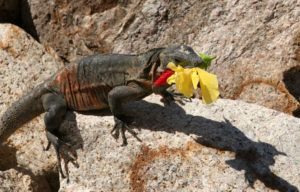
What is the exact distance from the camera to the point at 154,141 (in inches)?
257

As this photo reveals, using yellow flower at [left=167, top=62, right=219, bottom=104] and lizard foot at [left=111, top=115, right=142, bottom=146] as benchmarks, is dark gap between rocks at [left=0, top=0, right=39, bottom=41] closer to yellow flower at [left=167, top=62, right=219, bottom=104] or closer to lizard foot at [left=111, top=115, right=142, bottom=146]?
lizard foot at [left=111, top=115, right=142, bottom=146]

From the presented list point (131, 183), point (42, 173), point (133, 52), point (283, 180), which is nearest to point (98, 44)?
point (133, 52)

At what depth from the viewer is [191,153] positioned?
6.39 metres

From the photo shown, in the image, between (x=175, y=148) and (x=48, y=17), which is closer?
(x=175, y=148)

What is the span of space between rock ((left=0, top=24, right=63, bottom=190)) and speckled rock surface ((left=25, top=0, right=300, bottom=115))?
573mm

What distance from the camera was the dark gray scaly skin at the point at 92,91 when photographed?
21.7 ft

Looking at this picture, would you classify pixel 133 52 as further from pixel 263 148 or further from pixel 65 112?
pixel 263 148

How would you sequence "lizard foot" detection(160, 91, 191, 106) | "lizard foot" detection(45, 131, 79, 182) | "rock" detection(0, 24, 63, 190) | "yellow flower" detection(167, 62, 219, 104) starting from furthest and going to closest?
"lizard foot" detection(160, 91, 191, 106) → "rock" detection(0, 24, 63, 190) → "lizard foot" detection(45, 131, 79, 182) → "yellow flower" detection(167, 62, 219, 104)

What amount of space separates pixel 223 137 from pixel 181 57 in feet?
3.13

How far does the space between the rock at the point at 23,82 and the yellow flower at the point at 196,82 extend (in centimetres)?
187

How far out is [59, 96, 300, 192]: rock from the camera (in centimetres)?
623

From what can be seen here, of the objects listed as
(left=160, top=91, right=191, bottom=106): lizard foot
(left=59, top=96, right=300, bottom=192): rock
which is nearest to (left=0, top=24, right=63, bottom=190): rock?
(left=59, top=96, right=300, bottom=192): rock

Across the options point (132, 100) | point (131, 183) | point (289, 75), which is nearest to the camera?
point (131, 183)

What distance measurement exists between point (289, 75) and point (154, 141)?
2108 mm
